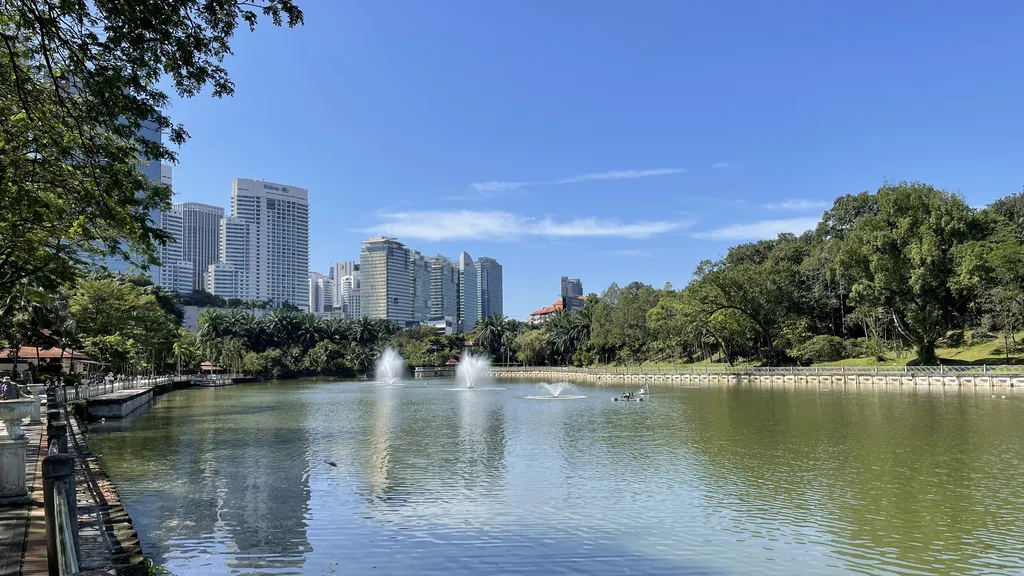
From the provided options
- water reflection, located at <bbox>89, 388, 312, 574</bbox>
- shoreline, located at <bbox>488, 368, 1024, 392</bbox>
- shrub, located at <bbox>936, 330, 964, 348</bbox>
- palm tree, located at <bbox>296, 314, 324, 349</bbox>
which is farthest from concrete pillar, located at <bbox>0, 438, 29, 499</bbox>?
palm tree, located at <bbox>296, 314, 324, 349</bbox>

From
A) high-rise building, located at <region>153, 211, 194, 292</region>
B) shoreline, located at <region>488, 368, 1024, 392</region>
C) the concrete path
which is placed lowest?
shoreline, located at <region>488, 368, 1024, 392</region>

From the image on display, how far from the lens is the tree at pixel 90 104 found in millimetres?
7602

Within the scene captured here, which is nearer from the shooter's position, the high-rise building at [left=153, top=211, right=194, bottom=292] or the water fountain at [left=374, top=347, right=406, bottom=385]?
the water fountain at [left=374, top=347, right=406, bottom=385]

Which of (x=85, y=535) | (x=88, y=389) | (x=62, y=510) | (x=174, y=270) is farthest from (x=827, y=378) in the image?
(x=174, y=270)

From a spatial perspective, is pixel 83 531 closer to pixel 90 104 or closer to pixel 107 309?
pixel 90 104

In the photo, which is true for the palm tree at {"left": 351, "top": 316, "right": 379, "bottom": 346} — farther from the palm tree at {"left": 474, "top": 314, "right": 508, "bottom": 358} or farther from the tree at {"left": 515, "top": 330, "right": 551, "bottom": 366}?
the tree at {"left": 515, "top": 330, "right": 551, "bottom": 366}

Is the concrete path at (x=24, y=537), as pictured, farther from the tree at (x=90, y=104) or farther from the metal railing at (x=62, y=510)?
the tree at (x=90, y=104)

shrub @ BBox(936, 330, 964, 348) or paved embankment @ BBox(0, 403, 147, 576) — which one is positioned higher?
shrub @ BBox(936, 330, 964, 348)

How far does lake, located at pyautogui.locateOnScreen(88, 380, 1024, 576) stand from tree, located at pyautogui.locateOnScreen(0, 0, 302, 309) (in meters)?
5.63

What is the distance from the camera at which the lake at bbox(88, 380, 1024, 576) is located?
32.3ft

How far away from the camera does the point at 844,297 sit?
2894 inches

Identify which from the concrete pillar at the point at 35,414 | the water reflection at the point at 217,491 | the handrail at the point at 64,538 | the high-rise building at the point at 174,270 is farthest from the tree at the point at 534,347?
the high-rise building at the point at 174,270

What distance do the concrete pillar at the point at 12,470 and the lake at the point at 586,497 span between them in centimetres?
216

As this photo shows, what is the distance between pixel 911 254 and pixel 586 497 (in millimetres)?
48516
